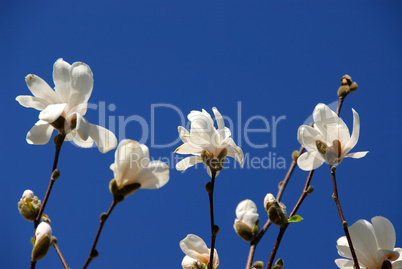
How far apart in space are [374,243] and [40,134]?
2.94 feet

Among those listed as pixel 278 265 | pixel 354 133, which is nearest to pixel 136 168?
pixel 278 265

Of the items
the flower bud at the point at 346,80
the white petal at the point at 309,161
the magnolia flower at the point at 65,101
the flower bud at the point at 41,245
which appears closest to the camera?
the flower bud at the point at 41,245

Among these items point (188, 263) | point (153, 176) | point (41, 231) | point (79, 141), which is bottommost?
point (188, 263)

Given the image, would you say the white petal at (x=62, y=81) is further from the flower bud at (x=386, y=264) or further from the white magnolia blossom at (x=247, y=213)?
the flower bud at (x=386, y=264)

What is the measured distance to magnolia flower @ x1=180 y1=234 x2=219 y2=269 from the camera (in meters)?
1.15

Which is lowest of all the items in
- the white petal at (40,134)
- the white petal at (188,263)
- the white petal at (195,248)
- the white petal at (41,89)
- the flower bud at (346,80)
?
the white petal at (188,263)

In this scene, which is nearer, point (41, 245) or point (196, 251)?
point (41, 245)

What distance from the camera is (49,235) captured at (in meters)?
0.88

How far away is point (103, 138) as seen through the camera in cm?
97

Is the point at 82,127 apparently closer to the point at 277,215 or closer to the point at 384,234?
the point at 277,215

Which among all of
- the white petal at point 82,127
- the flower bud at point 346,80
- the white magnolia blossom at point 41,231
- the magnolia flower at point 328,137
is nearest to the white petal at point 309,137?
the magnolia flower at point 328,137

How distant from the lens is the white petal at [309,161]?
107 cm

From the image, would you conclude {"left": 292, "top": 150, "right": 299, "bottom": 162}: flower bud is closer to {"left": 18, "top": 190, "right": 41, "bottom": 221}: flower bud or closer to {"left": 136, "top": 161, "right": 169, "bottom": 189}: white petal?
{"left": 136, "top": 161, "right": 169, "bottom": 189}: white petal

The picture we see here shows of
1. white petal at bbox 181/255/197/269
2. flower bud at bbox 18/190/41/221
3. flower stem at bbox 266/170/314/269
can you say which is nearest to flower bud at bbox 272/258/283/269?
flower stem at bbox 266/170/314/269
